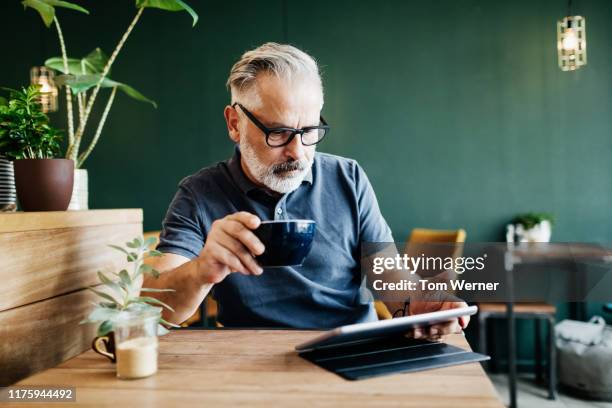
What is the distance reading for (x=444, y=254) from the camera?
144 inches

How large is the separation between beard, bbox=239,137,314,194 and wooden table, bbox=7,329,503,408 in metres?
0.58

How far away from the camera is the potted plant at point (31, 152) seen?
3.83 feet

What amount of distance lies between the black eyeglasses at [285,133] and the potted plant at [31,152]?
51cm

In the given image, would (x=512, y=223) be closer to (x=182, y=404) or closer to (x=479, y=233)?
(x=479, y=233)

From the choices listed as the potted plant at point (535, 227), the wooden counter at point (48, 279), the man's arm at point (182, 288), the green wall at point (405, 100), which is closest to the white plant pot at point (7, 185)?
the wooden counter at point (48, 279)

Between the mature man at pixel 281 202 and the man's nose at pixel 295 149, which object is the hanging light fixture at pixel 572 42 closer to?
the mature man at pixel 281 202

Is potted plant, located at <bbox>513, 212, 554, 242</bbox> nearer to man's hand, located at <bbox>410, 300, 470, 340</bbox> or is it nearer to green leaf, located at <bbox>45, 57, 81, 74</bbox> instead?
man's hand, located at <bbox>410, 300, 470, 340</bbox>

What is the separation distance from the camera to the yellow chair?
3508 mm

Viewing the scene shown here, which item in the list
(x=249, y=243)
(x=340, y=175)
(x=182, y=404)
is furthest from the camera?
(x=340, y=175)

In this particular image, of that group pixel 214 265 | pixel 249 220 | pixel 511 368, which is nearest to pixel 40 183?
pixel 214 265

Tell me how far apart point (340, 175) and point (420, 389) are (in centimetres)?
102

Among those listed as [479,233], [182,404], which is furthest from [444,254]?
[182,404]

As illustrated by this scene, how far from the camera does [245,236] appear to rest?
0.94 meters

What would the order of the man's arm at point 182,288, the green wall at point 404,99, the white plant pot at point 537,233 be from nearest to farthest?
the man's arm at point 182,288, the white plant pot at point 537,233, the green wall at point 404,99
